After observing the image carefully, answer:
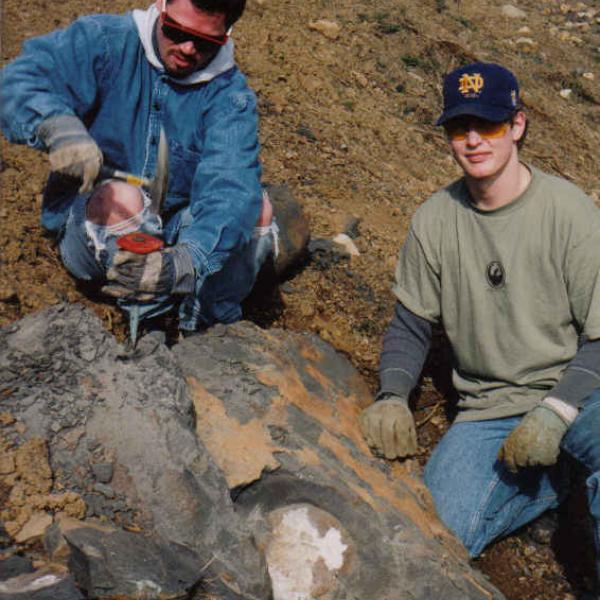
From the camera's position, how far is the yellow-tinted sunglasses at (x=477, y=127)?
2.75m

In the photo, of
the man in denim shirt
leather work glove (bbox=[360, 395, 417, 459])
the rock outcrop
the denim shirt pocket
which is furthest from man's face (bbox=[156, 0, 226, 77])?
leather work glove (bbox=[360, 395, 417, 459])

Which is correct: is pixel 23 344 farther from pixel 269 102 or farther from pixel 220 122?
pixel 269 102

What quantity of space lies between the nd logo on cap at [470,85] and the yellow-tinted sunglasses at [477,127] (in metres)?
0.08

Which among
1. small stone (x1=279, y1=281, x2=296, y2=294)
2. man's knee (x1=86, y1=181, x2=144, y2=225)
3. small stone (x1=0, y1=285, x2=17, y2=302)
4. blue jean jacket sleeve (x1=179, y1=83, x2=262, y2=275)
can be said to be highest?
blue jean jacket sleeve (x1=179, y1=83, x2=262, y2=275)

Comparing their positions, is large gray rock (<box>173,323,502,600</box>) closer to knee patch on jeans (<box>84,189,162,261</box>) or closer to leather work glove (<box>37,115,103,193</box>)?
knee patch on jeans (<box>84,189,162,261</box>)

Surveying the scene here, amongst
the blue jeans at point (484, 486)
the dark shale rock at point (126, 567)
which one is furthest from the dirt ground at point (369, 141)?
the dark shale rock at point (126, 567)

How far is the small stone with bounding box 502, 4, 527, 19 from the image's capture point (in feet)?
27.5

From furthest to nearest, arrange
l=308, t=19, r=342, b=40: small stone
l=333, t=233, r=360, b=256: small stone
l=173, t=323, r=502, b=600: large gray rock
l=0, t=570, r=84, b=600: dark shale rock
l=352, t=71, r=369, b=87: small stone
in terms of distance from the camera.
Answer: l=308, t=19, r=342, b=40: small stone, l=352, t=71, r=369, b=87: small stone, l=333, t=233, r=360, b=256: small stone, l=173, t=323, r=502, b=600: large gray rock, l=0, t=570, r=84, b=600: dark shale rock

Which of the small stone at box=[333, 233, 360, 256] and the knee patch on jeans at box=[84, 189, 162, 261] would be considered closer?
the knee patch on jeans at box=[84, 189, 162, 261]

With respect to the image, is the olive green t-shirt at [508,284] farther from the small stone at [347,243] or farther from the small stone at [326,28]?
the small stone at [326,28]

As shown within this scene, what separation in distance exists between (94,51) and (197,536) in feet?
5.64

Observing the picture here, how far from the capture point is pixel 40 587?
6.02 ft

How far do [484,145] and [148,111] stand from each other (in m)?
1.22

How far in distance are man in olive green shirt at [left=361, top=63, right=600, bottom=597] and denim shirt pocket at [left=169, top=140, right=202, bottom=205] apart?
2.84 feet
